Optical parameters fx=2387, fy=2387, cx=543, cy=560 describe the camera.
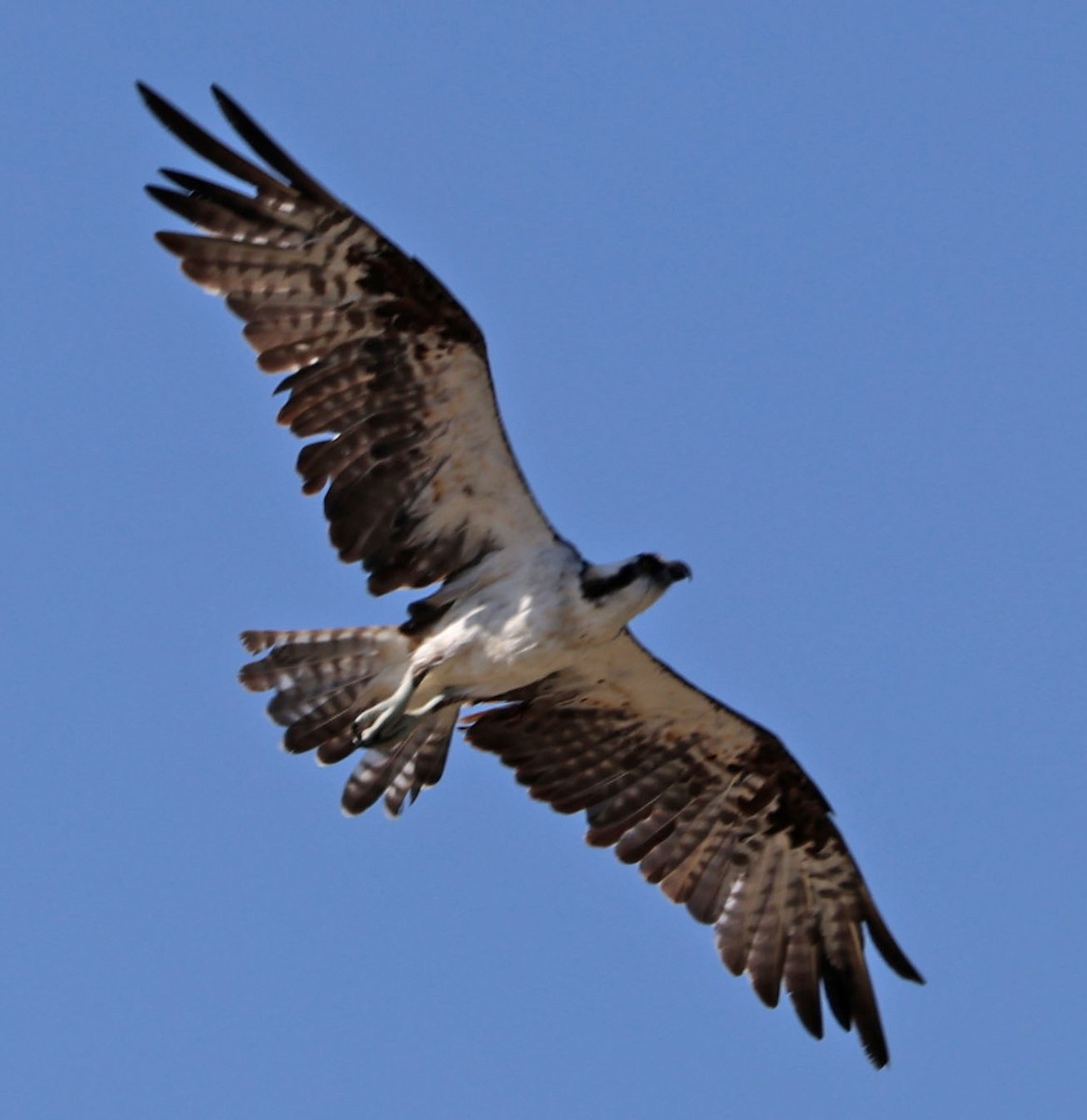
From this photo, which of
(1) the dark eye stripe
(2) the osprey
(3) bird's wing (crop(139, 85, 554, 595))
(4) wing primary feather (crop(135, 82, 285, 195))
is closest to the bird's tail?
(2) the osprey

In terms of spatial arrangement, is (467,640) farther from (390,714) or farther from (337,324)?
(337,324)

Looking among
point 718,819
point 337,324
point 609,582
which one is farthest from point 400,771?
point 337,324

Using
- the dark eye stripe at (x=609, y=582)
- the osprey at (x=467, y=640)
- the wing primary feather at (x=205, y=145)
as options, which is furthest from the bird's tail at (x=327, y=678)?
the wing primary feather at (x=205, y=145)

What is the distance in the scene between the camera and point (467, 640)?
12281 millimetres

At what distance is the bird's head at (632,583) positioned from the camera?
39.2 feet

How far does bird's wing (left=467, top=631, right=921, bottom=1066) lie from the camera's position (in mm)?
13359

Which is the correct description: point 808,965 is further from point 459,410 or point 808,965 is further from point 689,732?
point 459,410

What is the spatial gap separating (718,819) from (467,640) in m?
2.22

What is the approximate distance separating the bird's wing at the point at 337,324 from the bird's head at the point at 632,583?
0.85m

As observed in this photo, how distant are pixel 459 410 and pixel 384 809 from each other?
2.30 meters

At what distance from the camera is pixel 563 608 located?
12.1 meters

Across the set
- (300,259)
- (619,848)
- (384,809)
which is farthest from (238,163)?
(619,848)

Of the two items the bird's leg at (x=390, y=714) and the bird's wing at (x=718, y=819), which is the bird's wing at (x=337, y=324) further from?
the bird's wing at (x=718, y=819)

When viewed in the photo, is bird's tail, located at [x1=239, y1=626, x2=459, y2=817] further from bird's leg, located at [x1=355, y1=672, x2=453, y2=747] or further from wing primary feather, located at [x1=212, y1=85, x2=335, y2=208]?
wing primary feather, located at [x1=212, y1=85, x2=335, y2=208]
